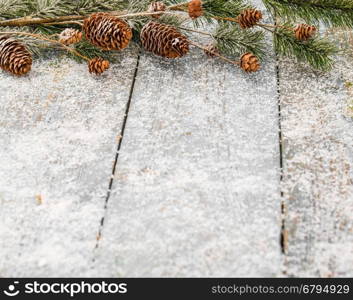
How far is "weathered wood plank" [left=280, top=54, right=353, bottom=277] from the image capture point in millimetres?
813

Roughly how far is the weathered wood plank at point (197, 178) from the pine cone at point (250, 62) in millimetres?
26

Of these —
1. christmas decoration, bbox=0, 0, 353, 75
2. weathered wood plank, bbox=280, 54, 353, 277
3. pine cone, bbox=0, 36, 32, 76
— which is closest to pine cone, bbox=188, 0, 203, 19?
christmas decoration, bbox=0, 0, 353, 75

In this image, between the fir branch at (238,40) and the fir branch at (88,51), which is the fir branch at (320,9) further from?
the fir branch at (88,51)

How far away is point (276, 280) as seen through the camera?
79cm

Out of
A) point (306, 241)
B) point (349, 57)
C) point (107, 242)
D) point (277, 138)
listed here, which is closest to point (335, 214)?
point (306, 241)

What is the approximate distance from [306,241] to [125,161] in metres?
0.34

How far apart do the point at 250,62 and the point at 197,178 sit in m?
0.33

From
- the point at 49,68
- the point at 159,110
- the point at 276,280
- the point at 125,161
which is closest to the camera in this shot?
the point at 276,280

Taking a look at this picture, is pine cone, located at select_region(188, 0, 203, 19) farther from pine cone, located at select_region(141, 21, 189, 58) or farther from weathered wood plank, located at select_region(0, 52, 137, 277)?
weathered wood plank, located at select_region(0, 52, 137, 277)

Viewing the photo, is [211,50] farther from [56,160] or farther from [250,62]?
[56,160]

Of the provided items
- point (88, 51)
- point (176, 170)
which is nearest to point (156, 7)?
point (88, 51)

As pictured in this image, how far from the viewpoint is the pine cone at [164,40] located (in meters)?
1.16

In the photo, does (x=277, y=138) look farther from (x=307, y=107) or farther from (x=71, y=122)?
(x=71, y=122)

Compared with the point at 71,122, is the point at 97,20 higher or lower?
higher
